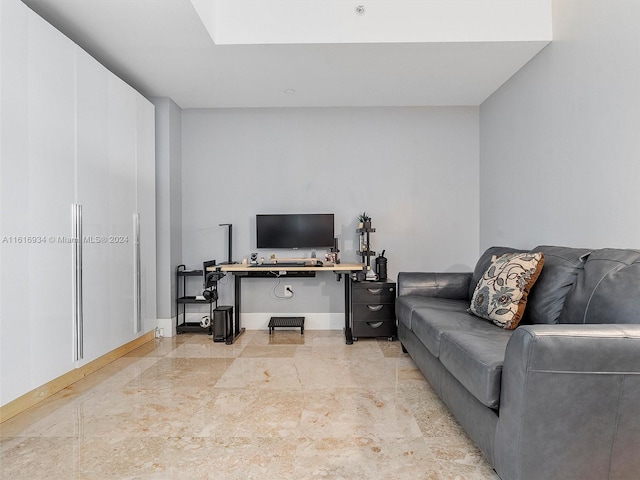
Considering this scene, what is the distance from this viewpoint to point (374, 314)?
12.4 ft

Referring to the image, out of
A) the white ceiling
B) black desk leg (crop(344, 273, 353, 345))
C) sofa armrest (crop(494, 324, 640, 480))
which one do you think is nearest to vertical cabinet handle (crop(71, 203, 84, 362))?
the white ceiling

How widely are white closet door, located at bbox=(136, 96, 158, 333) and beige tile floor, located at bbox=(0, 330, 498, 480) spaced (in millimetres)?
696

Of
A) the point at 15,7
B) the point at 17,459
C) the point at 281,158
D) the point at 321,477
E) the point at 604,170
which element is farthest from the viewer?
the point at 281,158

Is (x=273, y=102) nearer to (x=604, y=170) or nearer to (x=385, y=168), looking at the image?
(x=385, y=168)

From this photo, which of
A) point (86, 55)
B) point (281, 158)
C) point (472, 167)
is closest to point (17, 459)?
point (86, 55)

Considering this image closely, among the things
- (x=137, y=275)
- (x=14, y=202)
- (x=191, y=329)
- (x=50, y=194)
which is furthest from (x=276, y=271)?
(x=14, y=202)

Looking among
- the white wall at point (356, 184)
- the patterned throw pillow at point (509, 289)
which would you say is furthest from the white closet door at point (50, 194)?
the patterned throw pillow at point (509, 289)

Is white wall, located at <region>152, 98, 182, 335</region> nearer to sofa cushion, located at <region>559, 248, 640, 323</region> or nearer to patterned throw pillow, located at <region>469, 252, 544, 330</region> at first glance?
patterned throw pillow, located at <region>469, 252, 544, 330</region>

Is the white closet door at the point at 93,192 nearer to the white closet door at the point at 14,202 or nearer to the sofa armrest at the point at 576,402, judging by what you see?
the white closet door at the point at 14,202

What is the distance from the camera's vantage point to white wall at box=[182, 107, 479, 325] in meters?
4.35

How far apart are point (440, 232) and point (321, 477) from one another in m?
3.24

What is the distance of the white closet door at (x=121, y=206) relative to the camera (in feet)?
10.1

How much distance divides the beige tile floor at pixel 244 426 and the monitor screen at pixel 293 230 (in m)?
1.39

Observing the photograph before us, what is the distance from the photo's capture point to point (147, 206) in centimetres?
369
